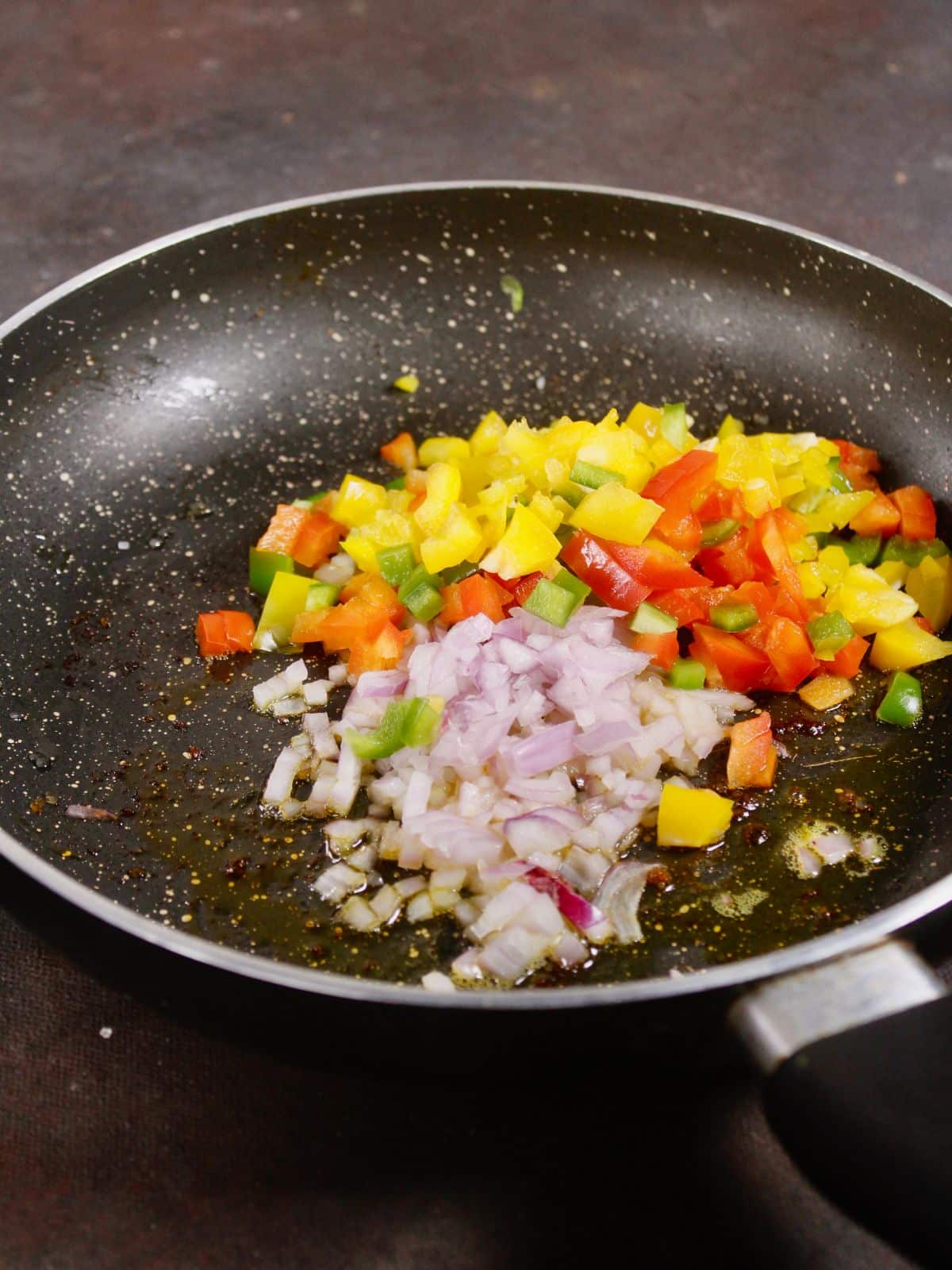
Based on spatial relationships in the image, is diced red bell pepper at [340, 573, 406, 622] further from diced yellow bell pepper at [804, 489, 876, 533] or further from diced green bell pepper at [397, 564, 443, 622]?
diced yellow bell pepper at [804, 489, 876, 533]

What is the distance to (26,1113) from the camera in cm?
115

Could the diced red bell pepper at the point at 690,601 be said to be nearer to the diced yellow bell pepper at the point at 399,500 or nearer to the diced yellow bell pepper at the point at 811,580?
the diced yellow bell pepper at the point at 811,580

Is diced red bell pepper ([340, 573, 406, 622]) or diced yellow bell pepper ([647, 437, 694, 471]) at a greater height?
diced yellow bell pepper ([647, 437, 694, 471])

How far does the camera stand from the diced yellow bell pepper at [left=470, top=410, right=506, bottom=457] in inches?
67.1

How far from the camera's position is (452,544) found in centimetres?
150

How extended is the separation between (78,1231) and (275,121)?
246cm

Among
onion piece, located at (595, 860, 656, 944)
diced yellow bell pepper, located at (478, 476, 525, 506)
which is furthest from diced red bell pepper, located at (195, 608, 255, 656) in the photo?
onion piece, located at (595, 860, 656, 944)

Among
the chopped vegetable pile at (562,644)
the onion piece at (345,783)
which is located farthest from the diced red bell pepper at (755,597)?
the onion piece at (345,783)

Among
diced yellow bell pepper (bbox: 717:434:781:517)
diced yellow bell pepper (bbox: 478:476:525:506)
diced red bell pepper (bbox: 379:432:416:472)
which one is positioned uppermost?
diced yellow bell pepper (bbox: 717:434:781:517)

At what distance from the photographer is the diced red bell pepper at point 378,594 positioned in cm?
154

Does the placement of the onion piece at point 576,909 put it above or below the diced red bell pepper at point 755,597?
below

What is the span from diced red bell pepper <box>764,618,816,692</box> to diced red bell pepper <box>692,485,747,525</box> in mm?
161

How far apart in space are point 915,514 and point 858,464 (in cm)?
13

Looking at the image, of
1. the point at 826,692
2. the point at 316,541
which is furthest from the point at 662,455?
the point at 316,541
